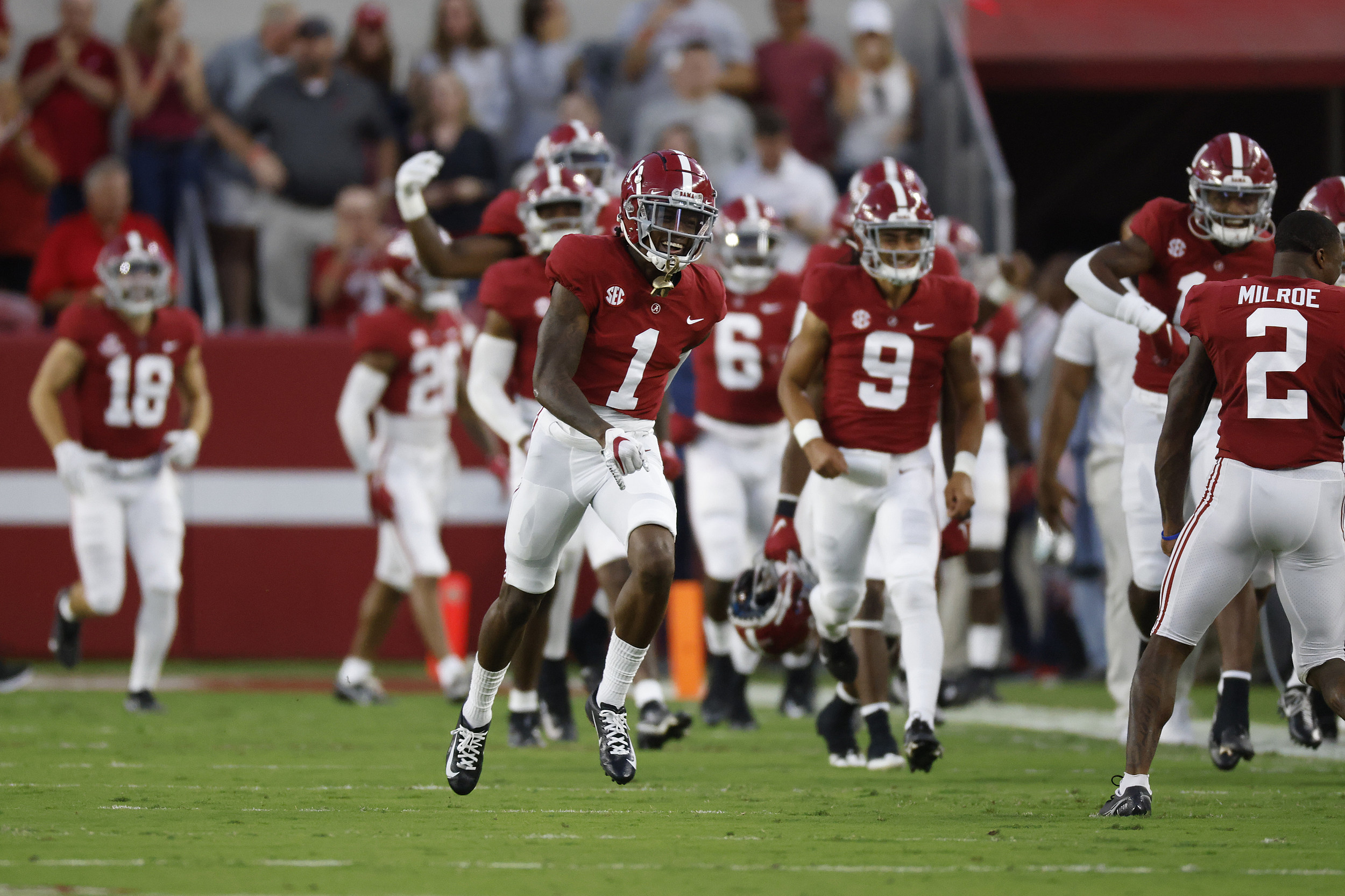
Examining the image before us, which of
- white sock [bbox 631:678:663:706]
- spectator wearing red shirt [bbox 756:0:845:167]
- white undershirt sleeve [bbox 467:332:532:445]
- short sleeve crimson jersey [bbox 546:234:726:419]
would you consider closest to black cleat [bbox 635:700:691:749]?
white sock [bbox 631:678:663:706]

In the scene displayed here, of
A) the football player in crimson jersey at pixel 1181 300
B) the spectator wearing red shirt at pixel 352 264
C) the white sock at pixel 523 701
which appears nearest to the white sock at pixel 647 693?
the white sock at pixel 523 701

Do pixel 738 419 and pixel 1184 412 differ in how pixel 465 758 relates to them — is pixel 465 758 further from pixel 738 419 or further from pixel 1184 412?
pixel 738 419

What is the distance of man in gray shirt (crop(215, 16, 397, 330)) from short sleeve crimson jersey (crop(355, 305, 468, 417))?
263 cm

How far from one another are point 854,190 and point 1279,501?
9.11 ft

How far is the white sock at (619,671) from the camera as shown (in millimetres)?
5371

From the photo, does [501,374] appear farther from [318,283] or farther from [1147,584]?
[318,283]

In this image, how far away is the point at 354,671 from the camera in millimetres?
9047

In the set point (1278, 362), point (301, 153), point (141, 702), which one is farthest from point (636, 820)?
point (301, 153)

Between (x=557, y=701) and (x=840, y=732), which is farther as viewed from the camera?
(x=557, y=701)

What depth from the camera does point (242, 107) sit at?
12008 millimetres

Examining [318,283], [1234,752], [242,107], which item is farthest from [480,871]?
[242,107]

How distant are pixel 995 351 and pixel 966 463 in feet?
9.91

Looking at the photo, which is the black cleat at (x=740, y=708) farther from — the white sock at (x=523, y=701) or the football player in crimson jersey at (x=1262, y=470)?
the football player in crimson jersey at (x=1262, y=470)

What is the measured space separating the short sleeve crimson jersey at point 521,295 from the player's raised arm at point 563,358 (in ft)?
5.45
